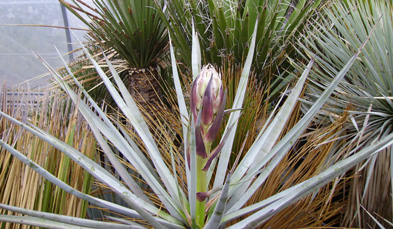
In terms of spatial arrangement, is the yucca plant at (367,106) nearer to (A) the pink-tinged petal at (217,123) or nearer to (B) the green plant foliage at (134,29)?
(A) the pink-tinged petal at (217,123)

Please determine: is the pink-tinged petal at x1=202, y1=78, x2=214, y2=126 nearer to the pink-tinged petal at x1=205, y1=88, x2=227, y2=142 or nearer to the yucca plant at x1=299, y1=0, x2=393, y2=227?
the pink-tinged petal at x1=205, y1=88, x2=227, y2=142

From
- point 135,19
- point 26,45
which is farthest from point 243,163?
point 26,45

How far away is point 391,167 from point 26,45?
4327 mm

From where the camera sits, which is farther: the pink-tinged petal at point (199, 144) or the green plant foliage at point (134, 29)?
the green plant foliage at point (134, 29)

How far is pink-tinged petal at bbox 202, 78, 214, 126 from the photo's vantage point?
518 millimetres

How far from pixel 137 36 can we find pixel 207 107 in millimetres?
905

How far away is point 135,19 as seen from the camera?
133 centimetres

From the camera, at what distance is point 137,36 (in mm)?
1337

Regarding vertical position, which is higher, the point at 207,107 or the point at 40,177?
the point at 207,107

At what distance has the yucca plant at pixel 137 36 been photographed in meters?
1.32

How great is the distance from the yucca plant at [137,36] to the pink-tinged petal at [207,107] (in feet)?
2.47

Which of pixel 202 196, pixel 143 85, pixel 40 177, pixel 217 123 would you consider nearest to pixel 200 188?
pixel 202 196

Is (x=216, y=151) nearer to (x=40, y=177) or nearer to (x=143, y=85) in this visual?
(x=40, y=177)

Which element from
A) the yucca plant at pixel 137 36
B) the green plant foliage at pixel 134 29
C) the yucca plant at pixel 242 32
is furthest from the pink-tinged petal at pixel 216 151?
the green plant foliage at pixel 134 29
